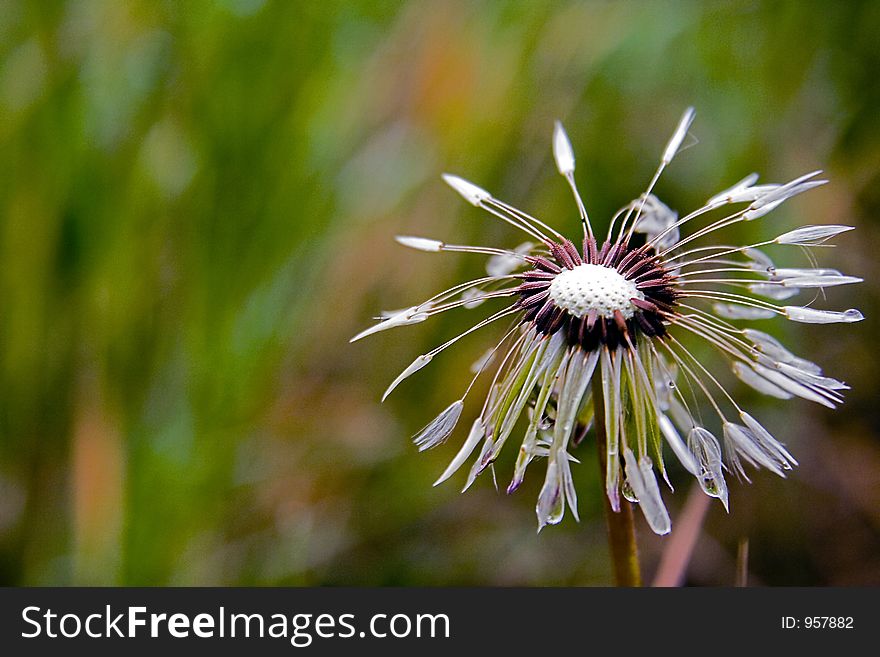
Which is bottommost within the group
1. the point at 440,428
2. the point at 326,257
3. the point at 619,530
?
the point at 619,530

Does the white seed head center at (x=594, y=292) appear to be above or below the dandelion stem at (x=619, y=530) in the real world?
above

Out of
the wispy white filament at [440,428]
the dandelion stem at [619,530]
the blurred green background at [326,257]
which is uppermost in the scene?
the blurred green background at [326,257]

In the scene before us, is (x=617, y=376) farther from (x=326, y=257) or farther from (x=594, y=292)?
(x=326, y=257)

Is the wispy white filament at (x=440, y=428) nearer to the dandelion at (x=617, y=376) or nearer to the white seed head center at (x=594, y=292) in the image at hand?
the dandelion at (x=617, y=376)

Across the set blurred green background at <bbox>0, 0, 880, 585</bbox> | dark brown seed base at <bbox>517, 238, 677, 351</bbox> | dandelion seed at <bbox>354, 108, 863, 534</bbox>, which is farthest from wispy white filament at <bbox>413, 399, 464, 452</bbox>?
blurred green background at <bbox>0, 0, 880, 585</bbox>

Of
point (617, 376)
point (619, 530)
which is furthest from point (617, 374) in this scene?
point (619, 530)

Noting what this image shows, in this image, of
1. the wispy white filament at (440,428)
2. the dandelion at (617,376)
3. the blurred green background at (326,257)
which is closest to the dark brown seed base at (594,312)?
the dandelion at (617,376)
